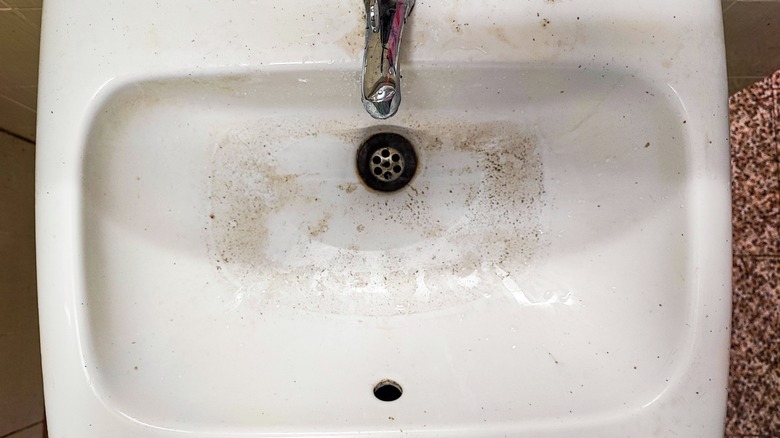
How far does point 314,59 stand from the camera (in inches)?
21.5

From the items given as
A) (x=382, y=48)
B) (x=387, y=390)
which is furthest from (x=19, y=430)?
(x=382, y=48)

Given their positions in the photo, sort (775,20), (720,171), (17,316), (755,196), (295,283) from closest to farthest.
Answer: (720,171) < (295,283) < (775,20) < (17,316) < (755,196)

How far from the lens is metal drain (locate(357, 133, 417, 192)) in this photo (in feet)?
2.17

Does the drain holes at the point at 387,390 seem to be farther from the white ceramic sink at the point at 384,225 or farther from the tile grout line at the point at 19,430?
the tile grout line at the point at 19,430

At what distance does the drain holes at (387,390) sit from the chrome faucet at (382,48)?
31 centimetres

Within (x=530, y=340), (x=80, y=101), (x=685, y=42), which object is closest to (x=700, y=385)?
(x=530, y=340)

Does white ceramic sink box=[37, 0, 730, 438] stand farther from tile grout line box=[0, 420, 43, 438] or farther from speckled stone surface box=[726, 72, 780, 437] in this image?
speckled stone surface box=[726, 72, 780, 437]

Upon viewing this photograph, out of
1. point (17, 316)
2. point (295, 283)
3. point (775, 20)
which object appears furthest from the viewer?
point (17, 316)

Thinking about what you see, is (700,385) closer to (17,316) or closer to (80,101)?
(80,101)

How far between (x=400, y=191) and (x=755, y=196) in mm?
815

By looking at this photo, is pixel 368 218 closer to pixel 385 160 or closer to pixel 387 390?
pixel 385 160

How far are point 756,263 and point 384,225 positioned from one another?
0.83 metres

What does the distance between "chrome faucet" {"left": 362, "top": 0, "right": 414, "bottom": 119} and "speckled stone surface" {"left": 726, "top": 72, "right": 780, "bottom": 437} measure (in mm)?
887

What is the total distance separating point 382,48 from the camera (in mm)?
491
